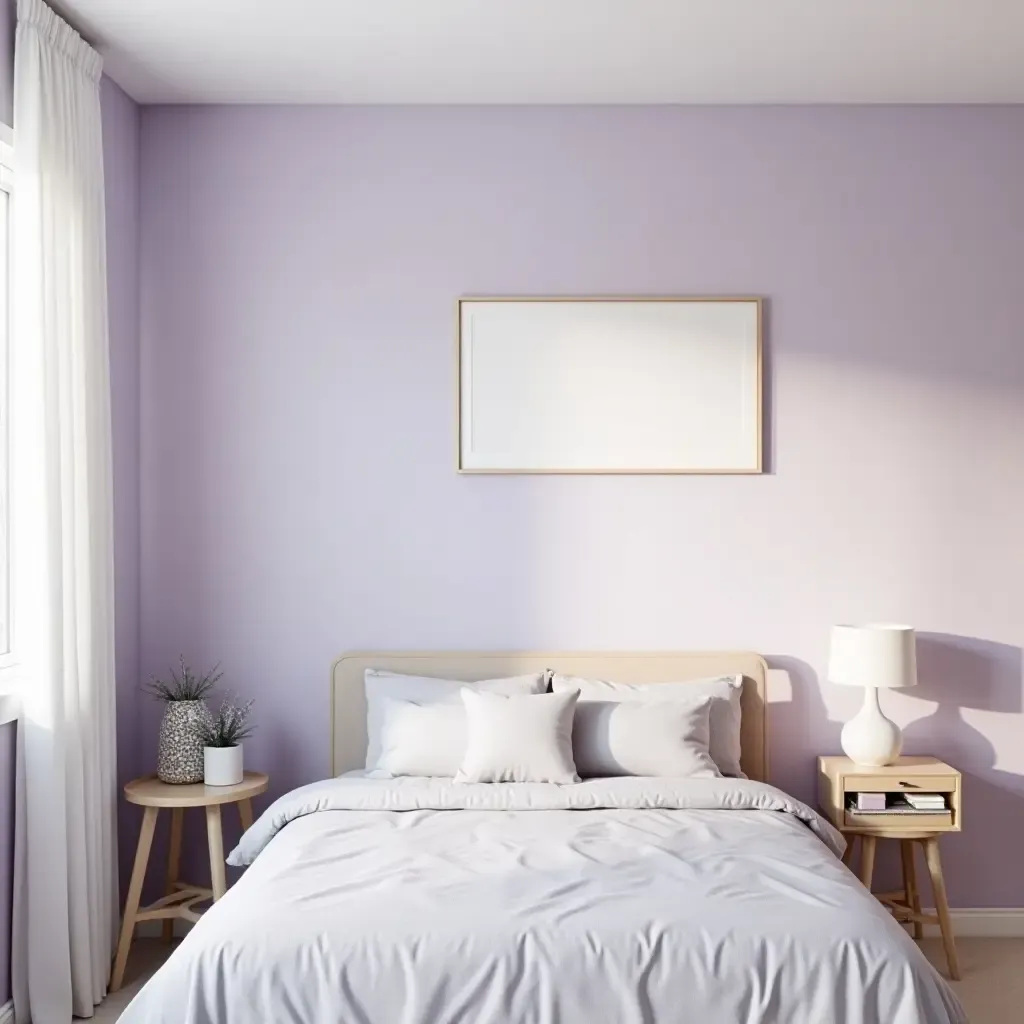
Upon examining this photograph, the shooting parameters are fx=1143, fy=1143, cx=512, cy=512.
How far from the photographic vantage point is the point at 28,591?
10.5 feet

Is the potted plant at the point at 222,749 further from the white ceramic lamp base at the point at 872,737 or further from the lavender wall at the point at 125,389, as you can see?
the white ceramic lamp base at the point at 872,737

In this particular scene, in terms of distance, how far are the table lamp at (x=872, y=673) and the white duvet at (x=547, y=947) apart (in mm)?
955

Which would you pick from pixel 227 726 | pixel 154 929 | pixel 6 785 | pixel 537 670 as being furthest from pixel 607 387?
pixel 154 929

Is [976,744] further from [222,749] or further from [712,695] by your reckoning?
[222,749]

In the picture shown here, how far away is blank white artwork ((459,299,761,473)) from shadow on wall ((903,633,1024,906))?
986mm

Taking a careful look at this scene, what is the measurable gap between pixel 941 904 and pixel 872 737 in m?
0.57

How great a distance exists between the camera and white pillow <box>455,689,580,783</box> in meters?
3.49

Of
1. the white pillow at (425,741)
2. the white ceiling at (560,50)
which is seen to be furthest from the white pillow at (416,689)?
the white ceiling at (560,50)

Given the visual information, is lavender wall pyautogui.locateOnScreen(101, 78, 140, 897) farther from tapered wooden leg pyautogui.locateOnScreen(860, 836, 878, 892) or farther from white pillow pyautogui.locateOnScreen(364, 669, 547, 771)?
tapered wooden leg pyautogui.locateOnScreen(860, 836, 878, 892)

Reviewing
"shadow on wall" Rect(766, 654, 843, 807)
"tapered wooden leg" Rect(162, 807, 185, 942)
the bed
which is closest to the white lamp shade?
"shadow on wall" Rect(766, 654, 843, 807)

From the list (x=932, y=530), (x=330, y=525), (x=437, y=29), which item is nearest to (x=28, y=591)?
(x=330, y=525)

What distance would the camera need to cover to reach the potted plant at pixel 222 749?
368 cm

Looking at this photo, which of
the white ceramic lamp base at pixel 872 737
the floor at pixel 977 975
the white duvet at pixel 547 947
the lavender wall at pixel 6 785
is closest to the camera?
the white duvet at pixel 547 947

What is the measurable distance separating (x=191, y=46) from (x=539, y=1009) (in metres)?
2.96
